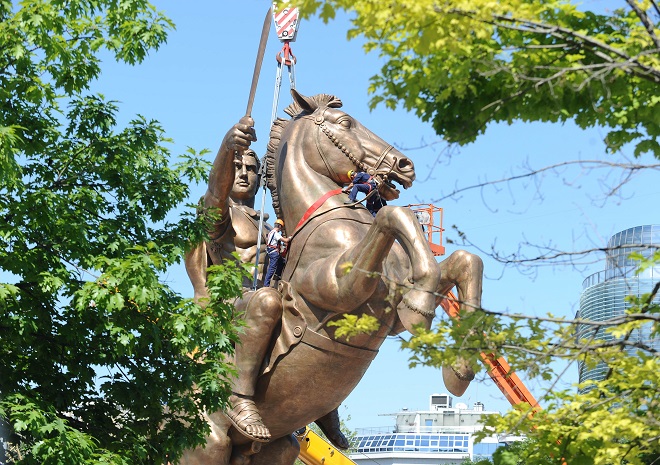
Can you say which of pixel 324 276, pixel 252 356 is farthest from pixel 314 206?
pixel 252 356

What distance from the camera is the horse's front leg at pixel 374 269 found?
11.3 m

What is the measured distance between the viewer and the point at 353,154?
44.2 ft

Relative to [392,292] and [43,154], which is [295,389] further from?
[392,292]

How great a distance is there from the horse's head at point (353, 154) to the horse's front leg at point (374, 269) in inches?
46.1

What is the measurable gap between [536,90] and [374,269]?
16.8 ft

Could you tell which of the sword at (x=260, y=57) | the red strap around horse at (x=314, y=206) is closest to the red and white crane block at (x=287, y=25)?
the sword at (x=260, y=57)

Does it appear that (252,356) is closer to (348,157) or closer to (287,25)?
(348,157)

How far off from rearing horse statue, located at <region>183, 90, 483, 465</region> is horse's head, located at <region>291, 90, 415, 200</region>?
0.01m

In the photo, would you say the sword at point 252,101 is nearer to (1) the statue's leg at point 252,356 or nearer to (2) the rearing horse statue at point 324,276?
(2) the rearing horse statue at point 324,276

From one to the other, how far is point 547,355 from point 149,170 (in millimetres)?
6640

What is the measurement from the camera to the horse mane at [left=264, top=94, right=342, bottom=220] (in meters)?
14.1

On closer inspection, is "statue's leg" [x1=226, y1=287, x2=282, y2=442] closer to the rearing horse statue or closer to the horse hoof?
the rearing horse statue

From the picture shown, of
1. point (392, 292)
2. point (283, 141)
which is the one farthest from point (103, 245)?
point (392, 292)

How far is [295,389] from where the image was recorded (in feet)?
42.9
